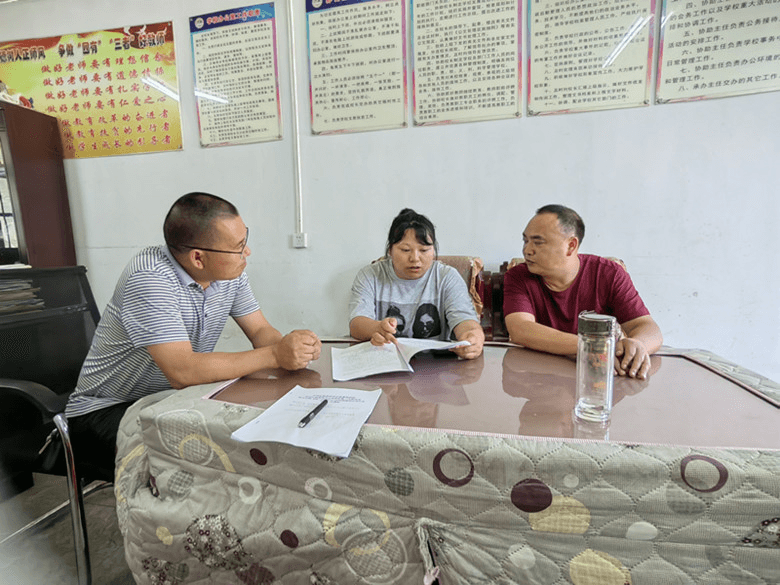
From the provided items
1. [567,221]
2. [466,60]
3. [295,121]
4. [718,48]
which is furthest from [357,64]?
[718,48]

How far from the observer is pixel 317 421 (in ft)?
2.12

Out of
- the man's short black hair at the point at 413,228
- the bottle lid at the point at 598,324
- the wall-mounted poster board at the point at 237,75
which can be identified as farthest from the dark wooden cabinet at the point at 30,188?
the bottle lid at the point at 598,324

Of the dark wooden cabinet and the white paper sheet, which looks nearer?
the white paper sheet

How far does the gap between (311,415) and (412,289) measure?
901 millimetres

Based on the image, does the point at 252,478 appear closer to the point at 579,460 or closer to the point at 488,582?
the point at 488,582

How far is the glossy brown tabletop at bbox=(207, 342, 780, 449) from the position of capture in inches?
22.7

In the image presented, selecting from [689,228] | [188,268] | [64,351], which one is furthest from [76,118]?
[689,228]

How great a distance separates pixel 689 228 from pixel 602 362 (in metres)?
1.52

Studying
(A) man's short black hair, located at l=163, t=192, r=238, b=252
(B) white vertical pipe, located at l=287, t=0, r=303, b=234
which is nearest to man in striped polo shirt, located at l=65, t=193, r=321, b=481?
(A) man's short black hair, located at l=163, t=192, r=238, b=252

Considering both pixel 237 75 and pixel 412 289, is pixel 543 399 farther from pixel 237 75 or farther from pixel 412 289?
pixel 237 75

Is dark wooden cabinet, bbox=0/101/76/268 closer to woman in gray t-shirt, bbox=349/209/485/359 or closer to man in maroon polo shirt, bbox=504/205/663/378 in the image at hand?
woman in gray t-shirt, bbox=349/209/485/359

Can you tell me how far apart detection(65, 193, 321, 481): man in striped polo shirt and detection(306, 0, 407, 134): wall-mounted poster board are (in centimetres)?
117

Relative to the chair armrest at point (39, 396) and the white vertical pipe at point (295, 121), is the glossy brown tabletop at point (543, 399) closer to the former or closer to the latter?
the chair armrest at point (39, 396)

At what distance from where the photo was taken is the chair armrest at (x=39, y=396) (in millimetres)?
873
